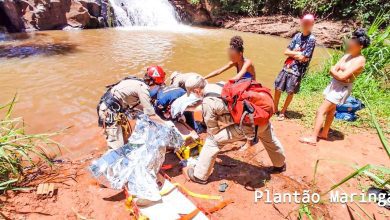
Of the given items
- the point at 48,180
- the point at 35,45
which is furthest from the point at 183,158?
the point at 35,45

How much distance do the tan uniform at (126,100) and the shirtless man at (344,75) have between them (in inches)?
90.8

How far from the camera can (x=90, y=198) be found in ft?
9.96

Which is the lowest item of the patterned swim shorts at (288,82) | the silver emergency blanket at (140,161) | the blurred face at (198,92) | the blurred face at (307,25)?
the silver emergency blanket at (140,161)

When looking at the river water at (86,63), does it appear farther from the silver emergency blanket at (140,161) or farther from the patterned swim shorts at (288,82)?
the patterned swim shorts at (288,82)

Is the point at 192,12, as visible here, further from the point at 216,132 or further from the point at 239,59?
the point at 216,132

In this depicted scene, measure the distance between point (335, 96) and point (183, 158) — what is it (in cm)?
217

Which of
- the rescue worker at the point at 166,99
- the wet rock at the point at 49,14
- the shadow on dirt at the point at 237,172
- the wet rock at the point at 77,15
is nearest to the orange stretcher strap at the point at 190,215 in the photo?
the shadow on dirt at the point at 237,172

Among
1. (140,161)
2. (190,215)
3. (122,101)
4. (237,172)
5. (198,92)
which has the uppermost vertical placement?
(198,92)

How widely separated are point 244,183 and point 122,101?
176 centimetres

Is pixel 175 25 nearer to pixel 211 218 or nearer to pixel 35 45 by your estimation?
pixel 35 45

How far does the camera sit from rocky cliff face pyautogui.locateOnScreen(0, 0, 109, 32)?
1205 cm

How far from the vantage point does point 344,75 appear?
3740 millimetres

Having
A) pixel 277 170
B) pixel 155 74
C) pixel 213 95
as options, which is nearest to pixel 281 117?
pixel 277 170

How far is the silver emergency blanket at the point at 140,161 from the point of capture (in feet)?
9.71
